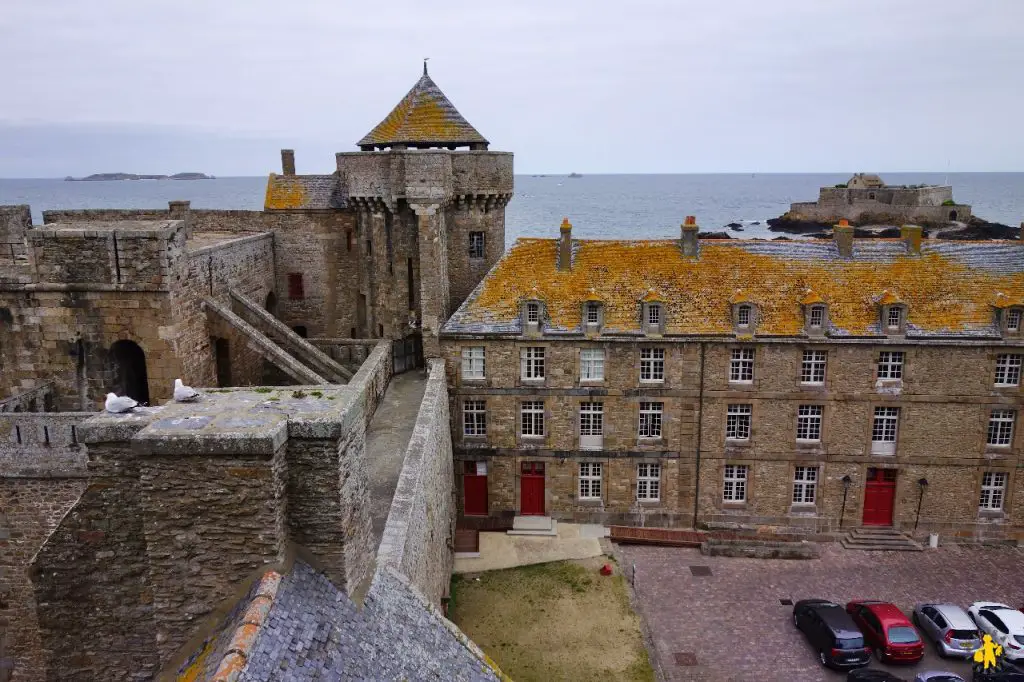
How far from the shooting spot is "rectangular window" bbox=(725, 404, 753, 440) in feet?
95.4

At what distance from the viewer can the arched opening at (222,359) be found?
24906 millimetres

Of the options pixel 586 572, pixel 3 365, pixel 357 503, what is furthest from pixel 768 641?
pixel 3 365

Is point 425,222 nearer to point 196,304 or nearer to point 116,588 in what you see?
point 196,304

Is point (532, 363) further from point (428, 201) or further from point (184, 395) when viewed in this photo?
point (184, 395)

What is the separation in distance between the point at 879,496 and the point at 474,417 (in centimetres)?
1605

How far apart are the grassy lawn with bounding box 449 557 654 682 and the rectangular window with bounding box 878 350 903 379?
1255cm

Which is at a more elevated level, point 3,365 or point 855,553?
point 3,365

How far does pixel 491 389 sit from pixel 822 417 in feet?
41.3

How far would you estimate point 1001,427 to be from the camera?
93.9 feet

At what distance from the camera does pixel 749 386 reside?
2878cm

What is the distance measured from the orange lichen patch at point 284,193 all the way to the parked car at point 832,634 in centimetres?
2522

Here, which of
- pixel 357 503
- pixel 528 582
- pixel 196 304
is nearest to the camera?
pixel 357 503

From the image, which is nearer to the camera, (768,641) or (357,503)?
(357,503)

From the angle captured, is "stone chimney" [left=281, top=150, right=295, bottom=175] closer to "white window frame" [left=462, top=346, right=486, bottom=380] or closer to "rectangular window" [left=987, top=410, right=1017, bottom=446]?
"white window frame" [left=462, top=346, right=486, bottom=380]
